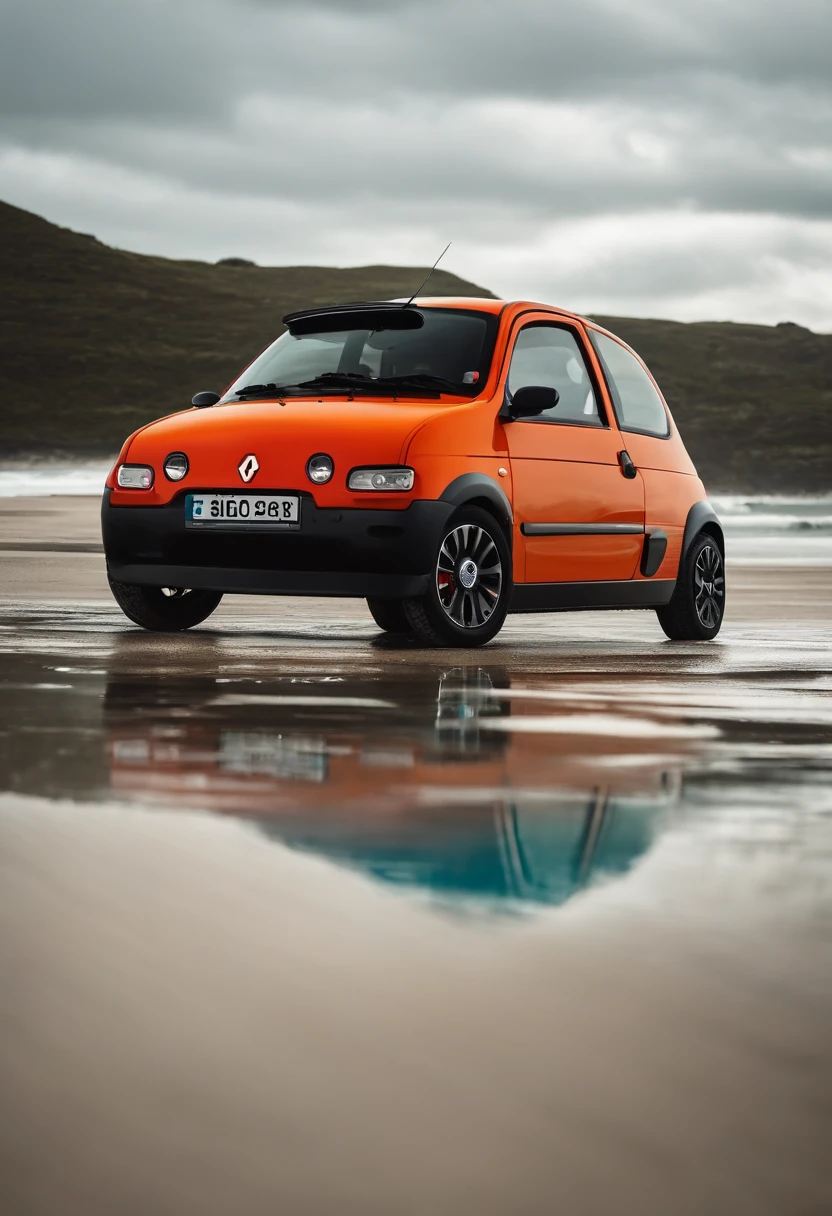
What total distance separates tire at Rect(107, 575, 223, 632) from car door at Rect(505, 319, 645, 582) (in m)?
1.65

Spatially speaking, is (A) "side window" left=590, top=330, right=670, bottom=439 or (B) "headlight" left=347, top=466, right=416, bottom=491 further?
(A) "side window" left=590, top=330, right=670, bottom=439

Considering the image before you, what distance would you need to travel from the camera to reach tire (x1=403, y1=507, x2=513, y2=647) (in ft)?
32.2

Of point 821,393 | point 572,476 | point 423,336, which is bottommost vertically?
point 572,476

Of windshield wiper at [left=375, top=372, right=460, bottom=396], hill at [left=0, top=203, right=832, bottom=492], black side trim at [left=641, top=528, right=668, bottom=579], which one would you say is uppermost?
hill at [left=0, top=203, right=832, bottom=492]

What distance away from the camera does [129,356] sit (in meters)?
122

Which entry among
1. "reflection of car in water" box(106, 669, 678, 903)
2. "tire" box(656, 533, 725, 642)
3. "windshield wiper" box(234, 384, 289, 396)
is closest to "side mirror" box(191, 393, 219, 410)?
"windshield wiper" box(234, 384, 289, 396)

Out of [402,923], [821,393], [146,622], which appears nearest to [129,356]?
[821,393]

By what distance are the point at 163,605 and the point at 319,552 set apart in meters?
1.63

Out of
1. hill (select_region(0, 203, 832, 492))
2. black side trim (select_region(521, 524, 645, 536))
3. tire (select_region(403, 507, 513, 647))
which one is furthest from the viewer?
hill (select_region(0, 203, 832, 492))

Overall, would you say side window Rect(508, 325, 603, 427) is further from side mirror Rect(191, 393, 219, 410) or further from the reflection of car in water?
the reflection of car in water

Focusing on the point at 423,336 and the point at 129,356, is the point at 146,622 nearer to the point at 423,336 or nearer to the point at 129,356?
the point at 423,336

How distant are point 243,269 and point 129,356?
141 ft

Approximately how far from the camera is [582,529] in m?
10.8

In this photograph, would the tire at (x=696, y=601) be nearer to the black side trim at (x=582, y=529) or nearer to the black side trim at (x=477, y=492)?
the black side trim at (x=582, y=529)
